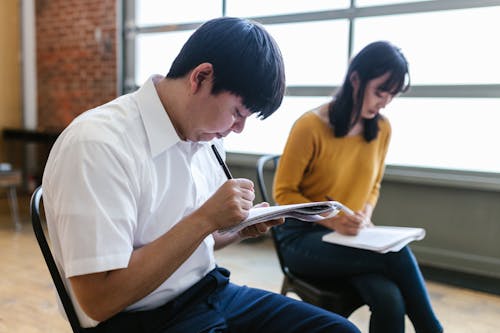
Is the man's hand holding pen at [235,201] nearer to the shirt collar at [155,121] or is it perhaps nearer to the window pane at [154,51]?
the shirt collar at [155,121]

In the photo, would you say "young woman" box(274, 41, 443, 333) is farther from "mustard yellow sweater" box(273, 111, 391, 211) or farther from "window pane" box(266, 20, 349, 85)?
"window pane" box(266, 20, 349, 85)

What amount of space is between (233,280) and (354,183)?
4.09 feet

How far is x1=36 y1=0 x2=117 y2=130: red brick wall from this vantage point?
448 centimetres

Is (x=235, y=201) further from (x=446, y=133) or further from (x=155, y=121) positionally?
(x=446, y=133)

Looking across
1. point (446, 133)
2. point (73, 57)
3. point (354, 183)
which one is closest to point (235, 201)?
point (354, 183)

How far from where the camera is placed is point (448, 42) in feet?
9.55

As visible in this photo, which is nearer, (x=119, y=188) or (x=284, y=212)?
(x=119, y=188)

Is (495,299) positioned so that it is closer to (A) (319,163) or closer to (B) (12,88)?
(A) (319,163)

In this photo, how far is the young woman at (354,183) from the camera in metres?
1.34

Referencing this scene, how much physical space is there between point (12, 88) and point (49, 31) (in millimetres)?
762

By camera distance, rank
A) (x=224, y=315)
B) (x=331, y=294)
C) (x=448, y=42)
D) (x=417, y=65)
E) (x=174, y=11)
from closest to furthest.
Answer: (x=224, y=315)
(x=331, y=294)
(x=448, y=42)
(x=417, y=65)
(x=174, y=11)

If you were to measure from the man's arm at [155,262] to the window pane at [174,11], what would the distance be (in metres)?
3.36

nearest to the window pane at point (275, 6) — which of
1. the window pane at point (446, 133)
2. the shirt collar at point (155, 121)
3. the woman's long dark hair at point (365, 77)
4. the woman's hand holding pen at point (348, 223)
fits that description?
the window pane at point (446, 133)

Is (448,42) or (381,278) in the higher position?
(448,42)
